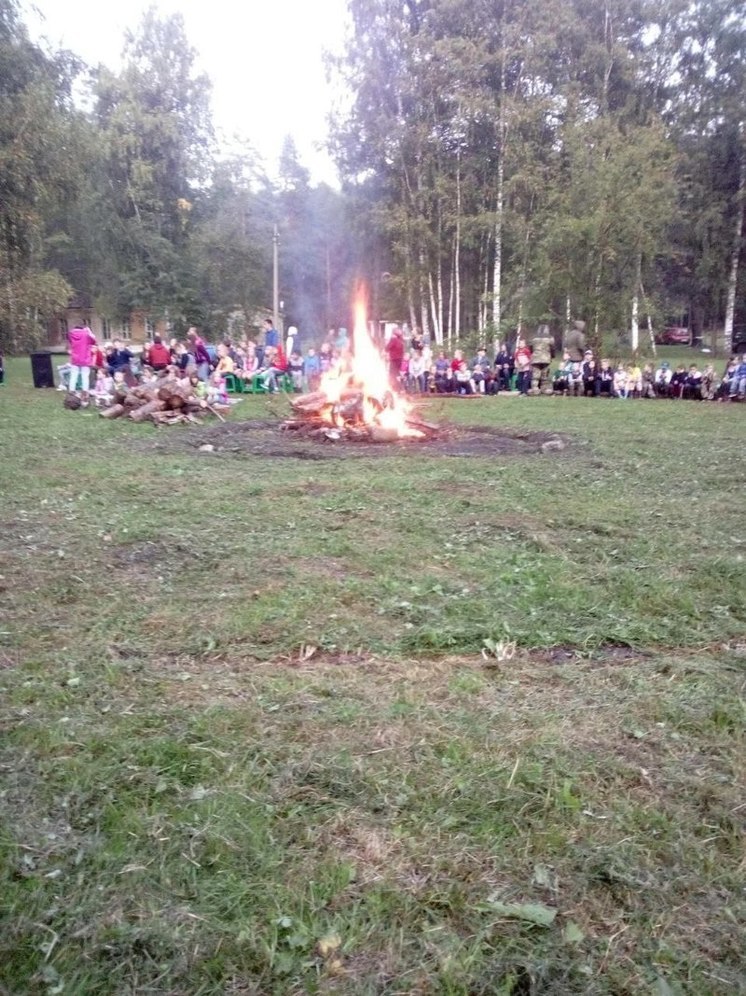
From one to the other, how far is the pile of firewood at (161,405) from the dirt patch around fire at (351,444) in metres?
1.24

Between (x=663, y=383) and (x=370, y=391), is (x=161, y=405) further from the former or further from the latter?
(x=663, y=383)

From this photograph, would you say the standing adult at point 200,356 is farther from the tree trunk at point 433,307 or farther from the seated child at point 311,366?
A: the tree trunk at point 433,307

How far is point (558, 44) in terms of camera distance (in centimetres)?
2619

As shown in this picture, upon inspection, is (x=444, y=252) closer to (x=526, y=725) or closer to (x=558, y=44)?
(x=558, y=44)

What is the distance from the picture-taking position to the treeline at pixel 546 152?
22688 millimetres

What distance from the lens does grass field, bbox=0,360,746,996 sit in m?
2.15

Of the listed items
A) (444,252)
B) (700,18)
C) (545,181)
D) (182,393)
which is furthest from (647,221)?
(182,393)

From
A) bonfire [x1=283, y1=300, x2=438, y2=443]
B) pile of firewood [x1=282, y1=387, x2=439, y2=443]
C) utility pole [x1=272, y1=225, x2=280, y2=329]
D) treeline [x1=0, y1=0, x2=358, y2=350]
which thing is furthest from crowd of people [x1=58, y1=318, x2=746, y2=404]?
utility pole [x1=272, y1=225, x2=280, y2=329]

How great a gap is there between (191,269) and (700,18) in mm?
22252

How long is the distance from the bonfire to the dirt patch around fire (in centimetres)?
17

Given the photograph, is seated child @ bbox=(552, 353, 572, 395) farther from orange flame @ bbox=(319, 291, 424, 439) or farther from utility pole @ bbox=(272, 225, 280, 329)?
utility pole @ bbox=(272, 225, 280, 329)

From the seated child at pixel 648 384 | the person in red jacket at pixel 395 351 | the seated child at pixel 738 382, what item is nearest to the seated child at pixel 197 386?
the person in red jacket at pixel 395 351

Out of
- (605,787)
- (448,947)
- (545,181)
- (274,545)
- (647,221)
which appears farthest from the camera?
(545,181)

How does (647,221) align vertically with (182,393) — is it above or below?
above
